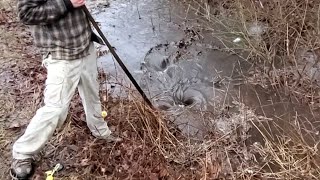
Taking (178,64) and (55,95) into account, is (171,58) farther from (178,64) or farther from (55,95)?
(55,95)

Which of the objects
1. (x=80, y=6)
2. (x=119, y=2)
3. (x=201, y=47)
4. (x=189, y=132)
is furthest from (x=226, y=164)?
(x=119, y=2)

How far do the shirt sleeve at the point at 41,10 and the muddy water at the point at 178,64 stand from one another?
5.66ft

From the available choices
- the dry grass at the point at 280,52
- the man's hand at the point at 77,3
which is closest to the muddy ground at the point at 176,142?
the dry grass at the point at 280,52

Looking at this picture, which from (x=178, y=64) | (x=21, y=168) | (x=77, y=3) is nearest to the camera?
(x=77, y=3)

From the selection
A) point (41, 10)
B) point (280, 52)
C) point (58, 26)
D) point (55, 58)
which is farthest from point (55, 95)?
point (280, 52)

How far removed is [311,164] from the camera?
3.57 m

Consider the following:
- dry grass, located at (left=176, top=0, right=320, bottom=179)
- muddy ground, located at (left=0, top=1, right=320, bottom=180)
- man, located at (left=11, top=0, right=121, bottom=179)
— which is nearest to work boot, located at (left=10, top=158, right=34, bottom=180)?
man, located at (left=11, top=0, right=121, bottom=179)

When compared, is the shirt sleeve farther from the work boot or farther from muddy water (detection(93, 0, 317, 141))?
muddy water (detection(93, 0, 317, 141))

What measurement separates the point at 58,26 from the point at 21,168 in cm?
114

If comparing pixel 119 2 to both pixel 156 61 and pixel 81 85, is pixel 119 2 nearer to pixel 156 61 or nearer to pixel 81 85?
pixel 156 61

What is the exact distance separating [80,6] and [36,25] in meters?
0.33

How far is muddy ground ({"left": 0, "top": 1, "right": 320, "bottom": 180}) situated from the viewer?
138 inches

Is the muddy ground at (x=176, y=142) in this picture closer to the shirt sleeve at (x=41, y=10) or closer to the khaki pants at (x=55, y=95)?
the khaki pants at (x=55, y=95)

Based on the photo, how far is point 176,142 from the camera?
3732mm
